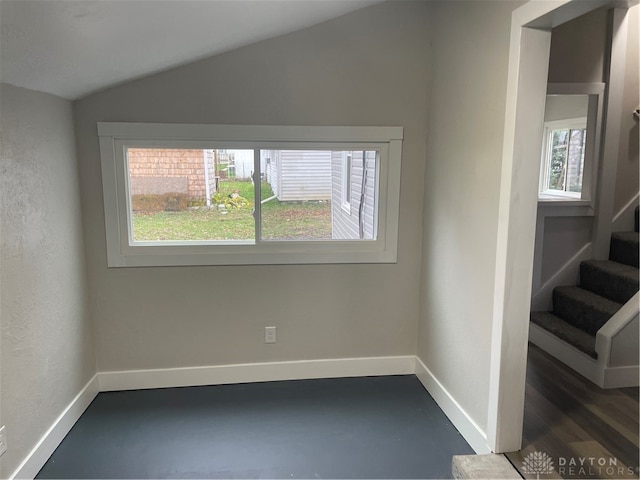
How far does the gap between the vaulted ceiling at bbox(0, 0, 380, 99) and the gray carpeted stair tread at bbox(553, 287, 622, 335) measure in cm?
269

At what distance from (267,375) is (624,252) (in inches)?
119

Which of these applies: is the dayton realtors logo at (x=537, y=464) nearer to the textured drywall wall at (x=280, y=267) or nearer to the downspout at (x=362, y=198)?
the textured drywall wall at (x=280, y=267)

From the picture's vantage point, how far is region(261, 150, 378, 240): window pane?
2.96m

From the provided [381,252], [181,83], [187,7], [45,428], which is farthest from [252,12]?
[45,428]

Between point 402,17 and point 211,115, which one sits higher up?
point 402,17

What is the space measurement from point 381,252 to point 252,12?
169 cm

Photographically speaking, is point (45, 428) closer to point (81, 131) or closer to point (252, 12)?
point (81, 131)

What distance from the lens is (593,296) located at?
138 inches

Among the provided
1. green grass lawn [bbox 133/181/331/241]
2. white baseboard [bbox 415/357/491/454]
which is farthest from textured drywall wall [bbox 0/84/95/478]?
white baseboard [bbox 415/357/491/454]

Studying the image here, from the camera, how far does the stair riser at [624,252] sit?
11.4ft

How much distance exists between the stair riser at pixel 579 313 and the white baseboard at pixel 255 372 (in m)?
1.39

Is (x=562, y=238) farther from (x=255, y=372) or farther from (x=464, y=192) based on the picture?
(x=255, y=372)

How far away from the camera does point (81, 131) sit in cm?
267

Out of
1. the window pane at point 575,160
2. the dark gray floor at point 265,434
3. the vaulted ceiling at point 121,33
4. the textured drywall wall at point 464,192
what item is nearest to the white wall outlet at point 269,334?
the dark gray floor at point 265,434
